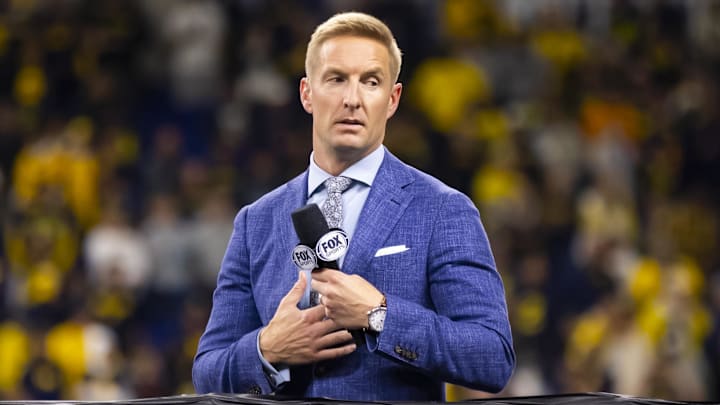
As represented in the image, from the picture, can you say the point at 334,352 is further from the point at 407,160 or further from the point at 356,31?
the point at 407,160

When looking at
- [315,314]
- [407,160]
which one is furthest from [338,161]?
[407,160]

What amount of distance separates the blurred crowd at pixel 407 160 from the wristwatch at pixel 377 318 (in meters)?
4.03

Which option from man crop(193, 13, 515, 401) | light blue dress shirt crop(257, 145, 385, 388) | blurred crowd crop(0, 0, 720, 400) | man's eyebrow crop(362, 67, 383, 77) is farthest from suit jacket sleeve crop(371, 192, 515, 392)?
blurred crowd crop(0, 0, 720, 400)

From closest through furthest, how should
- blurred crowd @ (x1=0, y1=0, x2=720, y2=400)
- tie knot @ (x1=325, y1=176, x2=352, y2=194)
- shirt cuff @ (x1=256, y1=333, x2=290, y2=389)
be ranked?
shirt cuff @ (x1=256, y1=333, x2=290, y2=389), tie knot @ (x1=325, y1=176, x2=352, y2=194), blurred crowd @ (x1=0, y1=0, x2=720, y2=400)

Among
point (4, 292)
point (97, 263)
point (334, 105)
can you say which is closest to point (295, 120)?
point (97, 263)

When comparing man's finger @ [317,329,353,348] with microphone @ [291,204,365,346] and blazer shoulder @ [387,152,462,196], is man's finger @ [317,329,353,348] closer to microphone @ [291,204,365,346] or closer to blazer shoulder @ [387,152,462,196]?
microphone @ [291,204,365,346]

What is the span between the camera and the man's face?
73.0 inches

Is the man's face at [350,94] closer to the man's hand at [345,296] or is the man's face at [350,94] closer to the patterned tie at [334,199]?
the patterned tie at [334,199]

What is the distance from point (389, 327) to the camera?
1.75 meters

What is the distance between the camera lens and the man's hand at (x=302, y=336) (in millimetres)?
1774

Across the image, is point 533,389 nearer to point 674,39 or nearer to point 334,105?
point 674,39

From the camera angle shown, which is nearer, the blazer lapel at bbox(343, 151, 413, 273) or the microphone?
the microphone

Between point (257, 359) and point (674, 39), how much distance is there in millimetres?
6031

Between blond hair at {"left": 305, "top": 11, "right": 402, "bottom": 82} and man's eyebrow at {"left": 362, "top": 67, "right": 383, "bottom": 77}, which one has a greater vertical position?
blond hair at {"left": 305, "top": 11, "right": 402, "bottom": 82}
